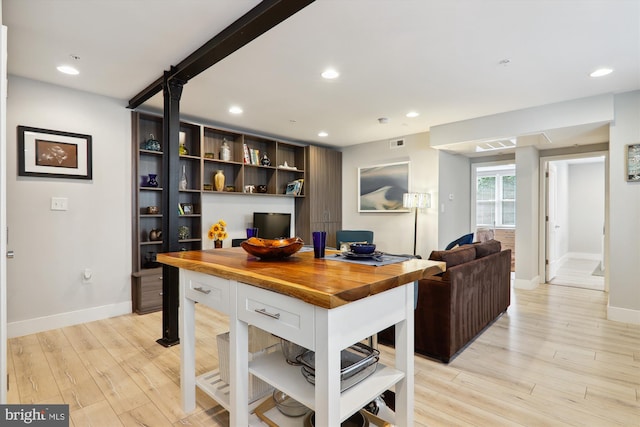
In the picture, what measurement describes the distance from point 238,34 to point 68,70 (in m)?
1.84

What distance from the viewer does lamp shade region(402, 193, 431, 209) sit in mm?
4840

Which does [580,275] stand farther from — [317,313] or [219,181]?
[317,313]

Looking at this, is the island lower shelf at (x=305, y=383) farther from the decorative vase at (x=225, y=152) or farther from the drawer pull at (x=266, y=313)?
the decorative vase at (x=225, y=152)

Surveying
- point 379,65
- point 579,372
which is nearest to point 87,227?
point 379,65

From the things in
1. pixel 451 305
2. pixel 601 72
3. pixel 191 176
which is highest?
pixel 601 72

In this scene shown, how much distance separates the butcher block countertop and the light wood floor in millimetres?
900

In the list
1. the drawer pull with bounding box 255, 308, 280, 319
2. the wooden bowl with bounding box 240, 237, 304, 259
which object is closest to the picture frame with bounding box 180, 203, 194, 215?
the wooden bowl with bounding box 240, 237, 304, 259

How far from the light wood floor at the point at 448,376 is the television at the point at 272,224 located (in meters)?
1.77

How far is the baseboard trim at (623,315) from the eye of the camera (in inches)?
131

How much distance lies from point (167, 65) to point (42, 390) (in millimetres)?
2522

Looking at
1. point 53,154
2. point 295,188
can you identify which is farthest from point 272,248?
point 295,188

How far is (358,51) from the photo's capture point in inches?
98.3

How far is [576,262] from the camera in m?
7.07

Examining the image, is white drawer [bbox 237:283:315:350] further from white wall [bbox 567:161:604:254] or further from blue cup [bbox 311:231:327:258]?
white wall [bbox 567:161:604:254]
